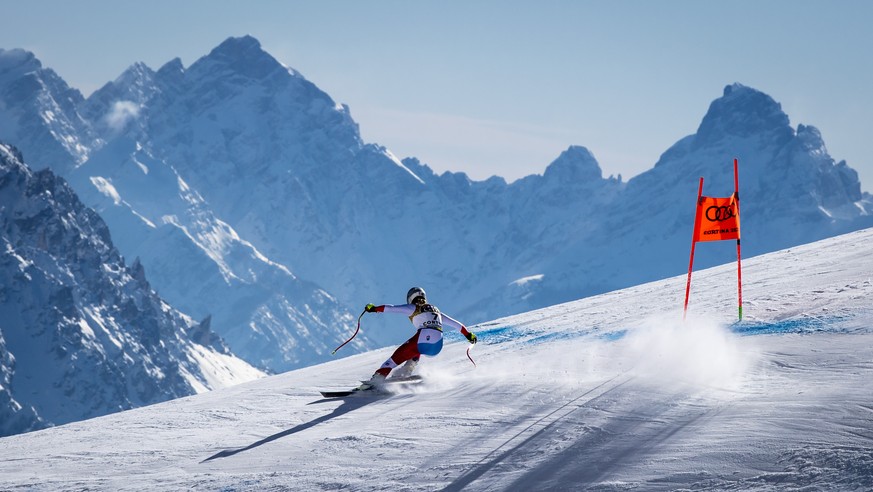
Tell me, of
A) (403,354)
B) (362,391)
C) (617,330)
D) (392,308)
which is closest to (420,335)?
(403,354)

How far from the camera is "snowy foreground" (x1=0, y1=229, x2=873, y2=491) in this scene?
27.1ft

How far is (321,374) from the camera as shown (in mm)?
16328

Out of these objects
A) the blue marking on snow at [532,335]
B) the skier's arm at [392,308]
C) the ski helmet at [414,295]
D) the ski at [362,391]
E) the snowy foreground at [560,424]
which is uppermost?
the ski helmet at [414,295]

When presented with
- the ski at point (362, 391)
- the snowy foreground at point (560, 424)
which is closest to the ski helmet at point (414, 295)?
the snowy foreground at point (560, 424)

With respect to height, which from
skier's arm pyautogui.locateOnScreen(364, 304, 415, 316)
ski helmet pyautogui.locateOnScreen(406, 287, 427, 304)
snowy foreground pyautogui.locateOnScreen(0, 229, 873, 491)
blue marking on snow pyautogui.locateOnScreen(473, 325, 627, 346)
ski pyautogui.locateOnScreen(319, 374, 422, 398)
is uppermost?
ski helmet pyautogui.locateOnScreen(406, 287, 427, 304)

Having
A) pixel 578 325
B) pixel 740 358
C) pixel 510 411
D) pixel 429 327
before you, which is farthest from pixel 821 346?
pixel 578 325

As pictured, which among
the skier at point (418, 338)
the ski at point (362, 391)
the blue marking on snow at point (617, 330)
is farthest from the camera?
the skier at point (418, 338)

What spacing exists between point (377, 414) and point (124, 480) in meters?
2.96

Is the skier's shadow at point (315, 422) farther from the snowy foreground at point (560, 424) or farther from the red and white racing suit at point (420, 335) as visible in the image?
the red and white racing suit at point (420, 335)

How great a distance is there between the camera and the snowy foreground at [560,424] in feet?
27.1

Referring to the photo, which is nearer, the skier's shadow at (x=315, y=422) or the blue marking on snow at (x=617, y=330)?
the skier's shadow at (x=315, y=422)

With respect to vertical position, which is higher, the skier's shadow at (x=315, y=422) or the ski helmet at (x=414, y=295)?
the ski helmet at (x=414, y=295)

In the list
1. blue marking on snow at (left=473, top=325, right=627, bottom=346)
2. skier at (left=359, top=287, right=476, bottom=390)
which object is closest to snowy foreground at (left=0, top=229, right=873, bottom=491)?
blue marking on snow at (left=473, top=325, right=627, bottom=346)

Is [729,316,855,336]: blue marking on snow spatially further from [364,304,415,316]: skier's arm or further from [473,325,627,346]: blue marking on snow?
[364,304,415,316]: skier's arm
